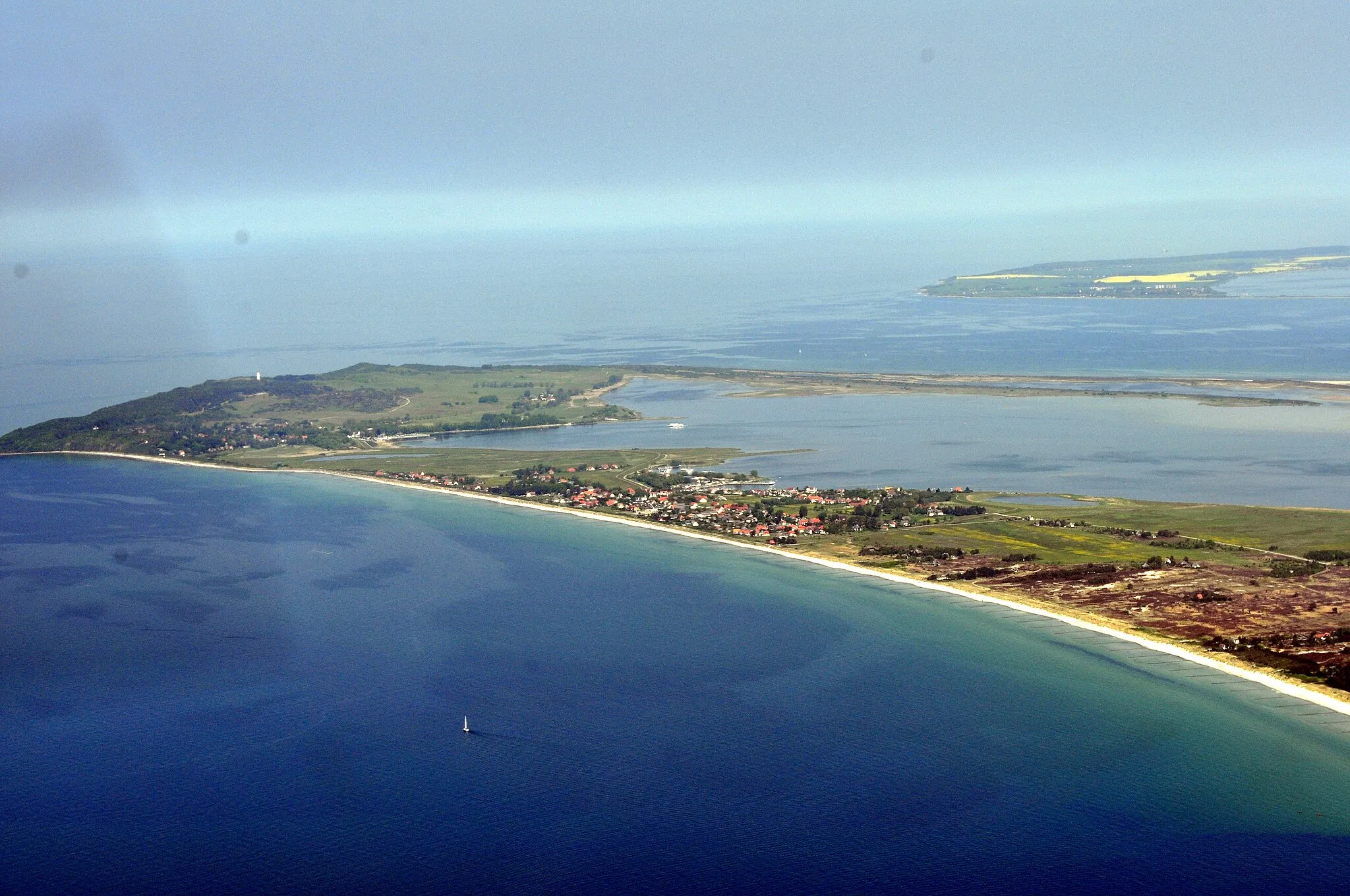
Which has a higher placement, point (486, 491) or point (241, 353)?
point (241, 353)

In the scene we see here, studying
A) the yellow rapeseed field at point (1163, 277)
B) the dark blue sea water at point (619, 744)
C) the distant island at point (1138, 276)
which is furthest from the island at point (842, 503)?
the yellow rapeseed field at point (1163, 277)

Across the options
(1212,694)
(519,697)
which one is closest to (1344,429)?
(1212,694)

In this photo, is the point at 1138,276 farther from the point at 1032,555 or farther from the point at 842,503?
the point at 1032,555

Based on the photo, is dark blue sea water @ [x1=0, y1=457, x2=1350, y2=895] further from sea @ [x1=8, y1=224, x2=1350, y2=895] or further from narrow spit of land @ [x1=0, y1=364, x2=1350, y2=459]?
narrow spit of land @ [x1=0, y1=364, x2=1350, y2=459]

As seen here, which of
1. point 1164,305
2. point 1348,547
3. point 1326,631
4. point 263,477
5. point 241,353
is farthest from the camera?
point 1164,305

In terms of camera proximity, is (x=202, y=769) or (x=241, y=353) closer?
(x=202, y=769)

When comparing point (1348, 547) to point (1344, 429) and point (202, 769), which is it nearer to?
point (1344, 429)
